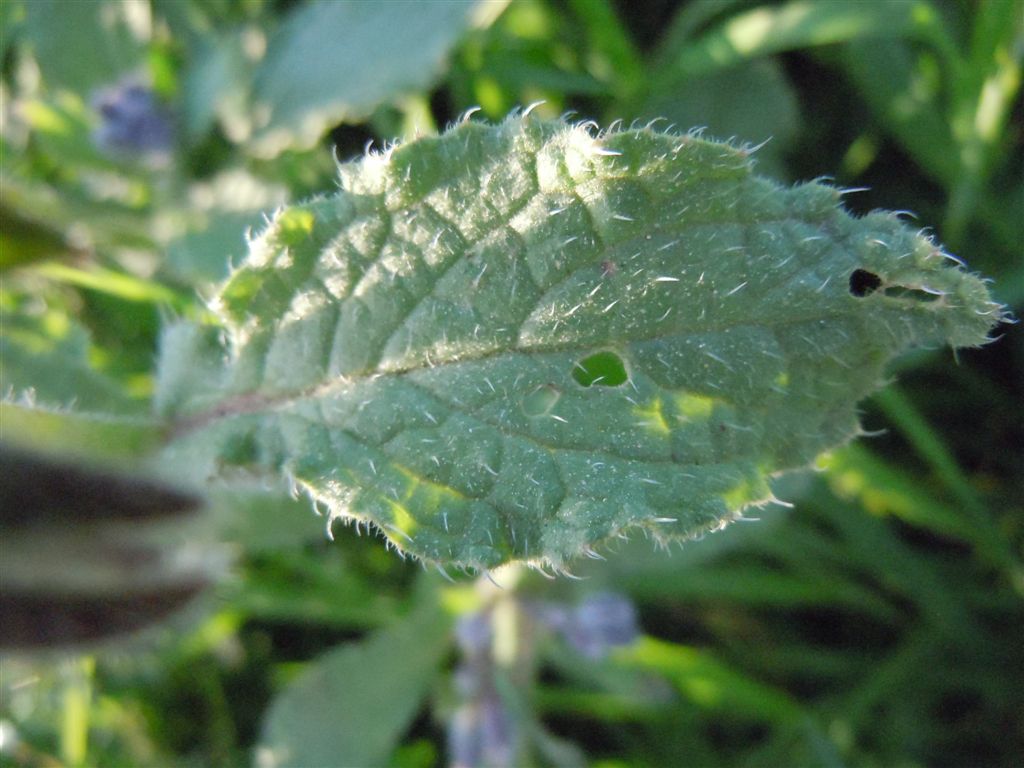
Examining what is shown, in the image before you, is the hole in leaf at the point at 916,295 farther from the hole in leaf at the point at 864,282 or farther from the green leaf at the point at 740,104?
the green leaf at the point at 740,104

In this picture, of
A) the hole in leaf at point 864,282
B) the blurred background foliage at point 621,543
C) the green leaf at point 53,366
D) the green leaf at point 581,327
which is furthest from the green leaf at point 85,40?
the hole in leaf at point 864,282

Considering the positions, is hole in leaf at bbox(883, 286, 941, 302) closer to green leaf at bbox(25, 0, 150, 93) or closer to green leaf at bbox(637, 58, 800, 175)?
green leaf at bbox(637, 58, 800, 175)

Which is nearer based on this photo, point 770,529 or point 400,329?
point 400,329

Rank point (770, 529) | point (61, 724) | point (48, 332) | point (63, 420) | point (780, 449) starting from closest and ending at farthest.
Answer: point (780, 449)
point (63, 420)
point (48, 332)
point (61, 724)
point (770, 529)

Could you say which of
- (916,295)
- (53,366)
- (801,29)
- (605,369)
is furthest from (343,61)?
(916,295)

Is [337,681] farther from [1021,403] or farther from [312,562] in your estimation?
[1021,403]

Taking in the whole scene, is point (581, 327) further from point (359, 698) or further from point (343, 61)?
point (359, 698)

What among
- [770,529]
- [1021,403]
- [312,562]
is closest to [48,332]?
[312,562]
